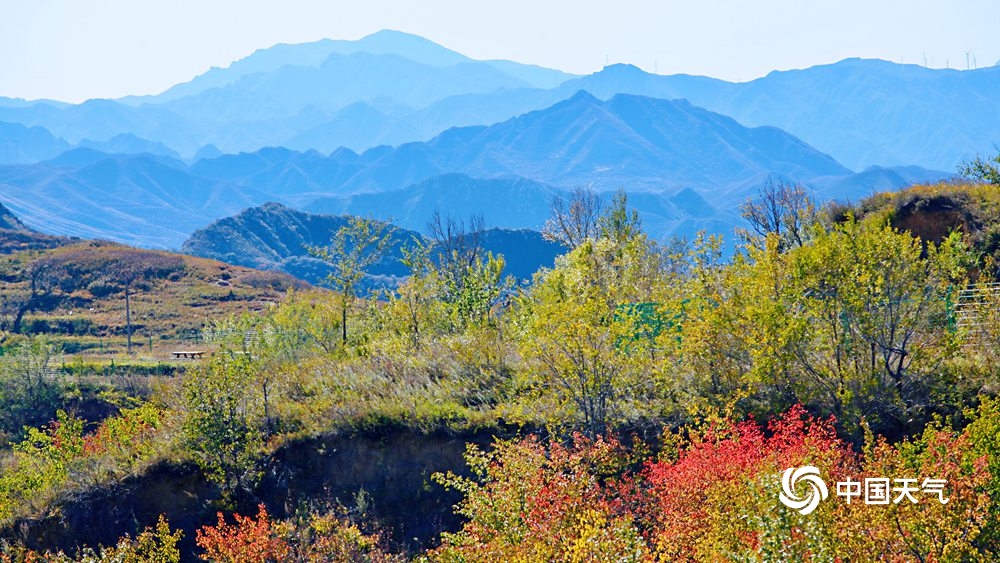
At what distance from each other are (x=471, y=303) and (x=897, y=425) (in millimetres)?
17377

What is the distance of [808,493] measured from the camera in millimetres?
12586

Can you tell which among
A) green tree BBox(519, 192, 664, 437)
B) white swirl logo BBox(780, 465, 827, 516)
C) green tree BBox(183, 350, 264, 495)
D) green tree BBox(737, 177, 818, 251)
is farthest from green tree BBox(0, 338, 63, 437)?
white swirl logo BBox(780, 465, 827, 516)

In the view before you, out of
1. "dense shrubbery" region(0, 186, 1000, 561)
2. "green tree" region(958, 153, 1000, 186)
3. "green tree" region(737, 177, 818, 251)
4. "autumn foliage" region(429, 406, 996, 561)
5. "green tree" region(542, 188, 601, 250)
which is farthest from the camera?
"green tree" region(542, 188, 601, 250)

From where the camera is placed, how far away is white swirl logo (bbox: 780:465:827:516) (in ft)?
39.8

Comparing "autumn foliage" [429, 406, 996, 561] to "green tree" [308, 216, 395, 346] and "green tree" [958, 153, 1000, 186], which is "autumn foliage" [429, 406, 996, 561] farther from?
"green tree" [958, 153, 1000, 186]

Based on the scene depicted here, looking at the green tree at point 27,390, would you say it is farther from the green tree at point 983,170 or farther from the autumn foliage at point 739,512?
the green tree at point 983,170

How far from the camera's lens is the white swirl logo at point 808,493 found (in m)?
12.1

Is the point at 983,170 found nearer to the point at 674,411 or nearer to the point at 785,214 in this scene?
the point at 785,214

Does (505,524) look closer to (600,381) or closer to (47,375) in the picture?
(600,381)

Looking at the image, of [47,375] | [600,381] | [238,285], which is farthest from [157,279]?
[600,381]

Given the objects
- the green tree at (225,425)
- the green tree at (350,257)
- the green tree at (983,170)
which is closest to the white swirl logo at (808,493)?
the green tree at (225,425)

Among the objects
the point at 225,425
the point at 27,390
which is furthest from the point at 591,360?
the point at 27,390

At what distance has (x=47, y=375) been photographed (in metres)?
51.7

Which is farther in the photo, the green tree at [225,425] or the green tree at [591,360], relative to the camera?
the green tree at [225,425]
